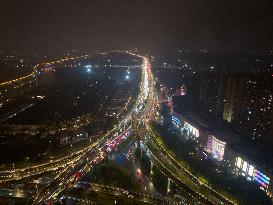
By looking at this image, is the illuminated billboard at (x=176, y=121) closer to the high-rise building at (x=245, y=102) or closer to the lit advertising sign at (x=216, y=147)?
the high-rise building at (x=245, y=102)

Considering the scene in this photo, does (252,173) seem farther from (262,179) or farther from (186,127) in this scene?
(186,127)

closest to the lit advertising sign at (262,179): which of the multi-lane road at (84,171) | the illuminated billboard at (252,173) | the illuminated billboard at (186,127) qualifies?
the illuminated billboard at (252,173)

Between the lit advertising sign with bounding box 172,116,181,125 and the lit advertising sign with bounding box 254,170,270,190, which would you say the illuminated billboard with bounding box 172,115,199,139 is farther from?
the lit advertising sign with bounding box 254,170,270,190

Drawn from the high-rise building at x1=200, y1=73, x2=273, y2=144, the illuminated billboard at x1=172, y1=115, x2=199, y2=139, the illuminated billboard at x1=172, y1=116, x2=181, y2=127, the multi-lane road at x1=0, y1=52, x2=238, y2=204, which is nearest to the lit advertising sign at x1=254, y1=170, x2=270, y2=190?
the multi-lane road at x1=0, y1=52, x2=238, y2=204

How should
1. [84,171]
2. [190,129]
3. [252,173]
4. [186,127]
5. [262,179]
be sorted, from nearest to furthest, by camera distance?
1. [262,179]
2. [252,173]
3. [84,171]
4. [190,129]
5. [186,127]

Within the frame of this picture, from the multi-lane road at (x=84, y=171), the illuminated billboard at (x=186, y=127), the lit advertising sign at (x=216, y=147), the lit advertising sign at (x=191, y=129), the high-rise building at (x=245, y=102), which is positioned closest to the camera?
the multi-lane road at (x=84, y=171)

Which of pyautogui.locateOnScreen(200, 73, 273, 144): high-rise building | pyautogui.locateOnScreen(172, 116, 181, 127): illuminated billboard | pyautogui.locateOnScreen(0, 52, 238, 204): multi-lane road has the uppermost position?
pyautogui.locateOnScreen(200, 73, 273, 144): high-rise building

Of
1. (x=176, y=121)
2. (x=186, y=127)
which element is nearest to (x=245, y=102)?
(x=186, y=127)

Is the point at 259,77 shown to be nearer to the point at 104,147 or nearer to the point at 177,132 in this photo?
the point at 177,132
